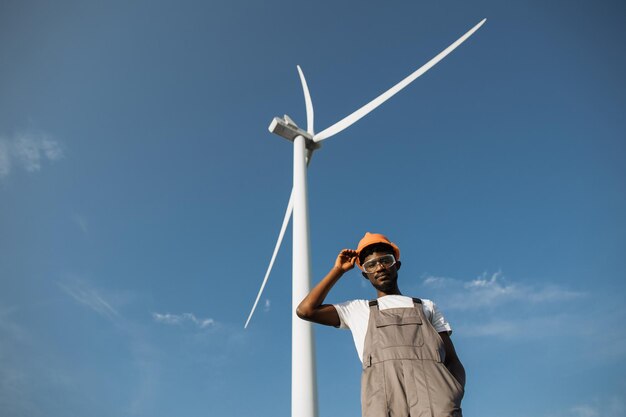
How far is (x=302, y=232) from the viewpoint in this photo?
1555 cm

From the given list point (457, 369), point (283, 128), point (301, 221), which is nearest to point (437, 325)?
point (457, 369)

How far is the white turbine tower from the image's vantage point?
1209cm

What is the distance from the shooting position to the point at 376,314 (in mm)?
4164

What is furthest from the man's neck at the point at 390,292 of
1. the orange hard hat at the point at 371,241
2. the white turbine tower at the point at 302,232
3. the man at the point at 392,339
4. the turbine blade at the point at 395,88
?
the turbine blade at the point at 395,88

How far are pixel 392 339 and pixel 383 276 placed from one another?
0.83 meters

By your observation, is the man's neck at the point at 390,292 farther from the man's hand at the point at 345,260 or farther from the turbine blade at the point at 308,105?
the turbine blade at the point at 308,105

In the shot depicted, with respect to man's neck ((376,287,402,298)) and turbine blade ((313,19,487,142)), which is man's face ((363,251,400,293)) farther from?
turbine blade ((313,19,487,142))

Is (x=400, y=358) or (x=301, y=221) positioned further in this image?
(x=301, y=221)

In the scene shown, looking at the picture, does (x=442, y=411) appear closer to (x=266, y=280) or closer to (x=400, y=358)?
(x=400, y=358)

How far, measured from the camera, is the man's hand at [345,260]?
14.0 feet

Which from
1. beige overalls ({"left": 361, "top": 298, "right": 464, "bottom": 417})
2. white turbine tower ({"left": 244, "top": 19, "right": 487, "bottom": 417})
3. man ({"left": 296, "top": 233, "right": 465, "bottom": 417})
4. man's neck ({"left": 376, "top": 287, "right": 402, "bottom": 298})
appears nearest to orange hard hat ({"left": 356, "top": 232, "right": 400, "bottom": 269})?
man ({"left": 296, "top": 233, "right": 465, "bottom": 417})

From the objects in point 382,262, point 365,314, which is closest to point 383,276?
point 382,262

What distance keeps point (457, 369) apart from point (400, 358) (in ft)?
2.64

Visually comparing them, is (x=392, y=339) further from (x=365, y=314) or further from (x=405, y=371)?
(x=365, y=314)
